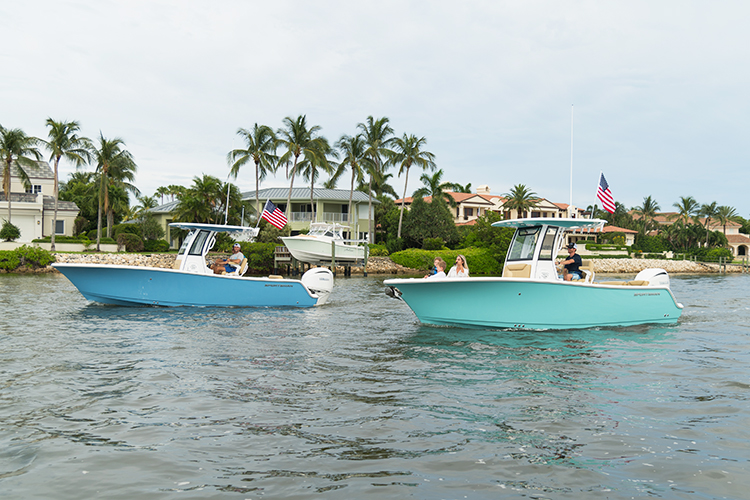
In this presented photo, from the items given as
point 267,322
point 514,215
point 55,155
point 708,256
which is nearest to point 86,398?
point 267,322

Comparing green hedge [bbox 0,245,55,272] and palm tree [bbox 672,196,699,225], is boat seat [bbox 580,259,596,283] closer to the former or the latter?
green hedge [bbox 0,245,55,272]

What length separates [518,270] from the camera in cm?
1336

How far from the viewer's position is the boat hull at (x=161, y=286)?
16.2 metres

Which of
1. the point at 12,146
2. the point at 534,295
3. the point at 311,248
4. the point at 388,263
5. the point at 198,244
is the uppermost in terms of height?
the point at 12,146

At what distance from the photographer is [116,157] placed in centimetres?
4947

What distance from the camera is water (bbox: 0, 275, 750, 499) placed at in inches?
186

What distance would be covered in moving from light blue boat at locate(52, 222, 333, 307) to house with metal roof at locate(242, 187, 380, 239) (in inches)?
1584

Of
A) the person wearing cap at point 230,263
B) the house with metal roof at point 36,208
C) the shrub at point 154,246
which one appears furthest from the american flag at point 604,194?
the shrub at point 154,246

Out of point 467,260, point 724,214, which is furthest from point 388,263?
point 724,214

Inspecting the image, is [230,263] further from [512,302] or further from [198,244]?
[512,302]

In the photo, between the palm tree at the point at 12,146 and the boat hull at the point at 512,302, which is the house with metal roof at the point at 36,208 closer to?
the palm tree at the point at 12,146

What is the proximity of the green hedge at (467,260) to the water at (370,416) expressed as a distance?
109 ft

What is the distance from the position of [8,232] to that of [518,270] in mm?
42723

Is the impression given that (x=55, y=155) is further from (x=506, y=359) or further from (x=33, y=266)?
Answer: (x=506, y=359)
